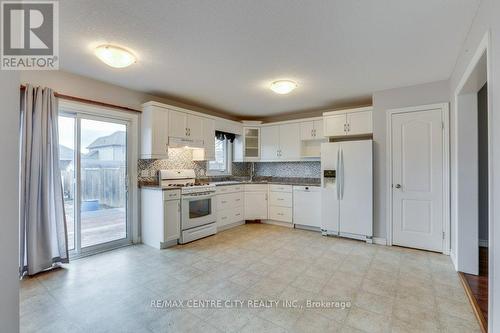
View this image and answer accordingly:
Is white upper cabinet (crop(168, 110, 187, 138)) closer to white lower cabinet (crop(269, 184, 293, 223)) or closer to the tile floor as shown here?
the tile floor

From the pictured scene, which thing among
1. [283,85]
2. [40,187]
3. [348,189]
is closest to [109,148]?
[40,187]

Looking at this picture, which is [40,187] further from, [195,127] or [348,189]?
[348,189]

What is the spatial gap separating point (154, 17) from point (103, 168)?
8.01 feet

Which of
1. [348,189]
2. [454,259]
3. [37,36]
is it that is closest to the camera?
[37,36]

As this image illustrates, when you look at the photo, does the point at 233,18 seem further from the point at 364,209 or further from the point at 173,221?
the point at 364,209

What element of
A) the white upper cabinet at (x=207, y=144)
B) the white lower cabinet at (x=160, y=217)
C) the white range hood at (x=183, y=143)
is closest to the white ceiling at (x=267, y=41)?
the white range hood at (x=183, y=143)

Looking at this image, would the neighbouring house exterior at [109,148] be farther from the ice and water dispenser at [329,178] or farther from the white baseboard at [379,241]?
the white baseboard at [379,241]

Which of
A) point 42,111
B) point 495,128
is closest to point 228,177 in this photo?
point 42,111

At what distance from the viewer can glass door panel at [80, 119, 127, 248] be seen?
3307 millimetres

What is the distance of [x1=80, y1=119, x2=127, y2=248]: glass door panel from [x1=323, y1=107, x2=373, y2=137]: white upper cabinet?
3.51m

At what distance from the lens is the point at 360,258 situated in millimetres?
3150

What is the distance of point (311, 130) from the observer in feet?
15.8

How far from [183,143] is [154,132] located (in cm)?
55

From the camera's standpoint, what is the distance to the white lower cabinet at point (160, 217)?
351cm
